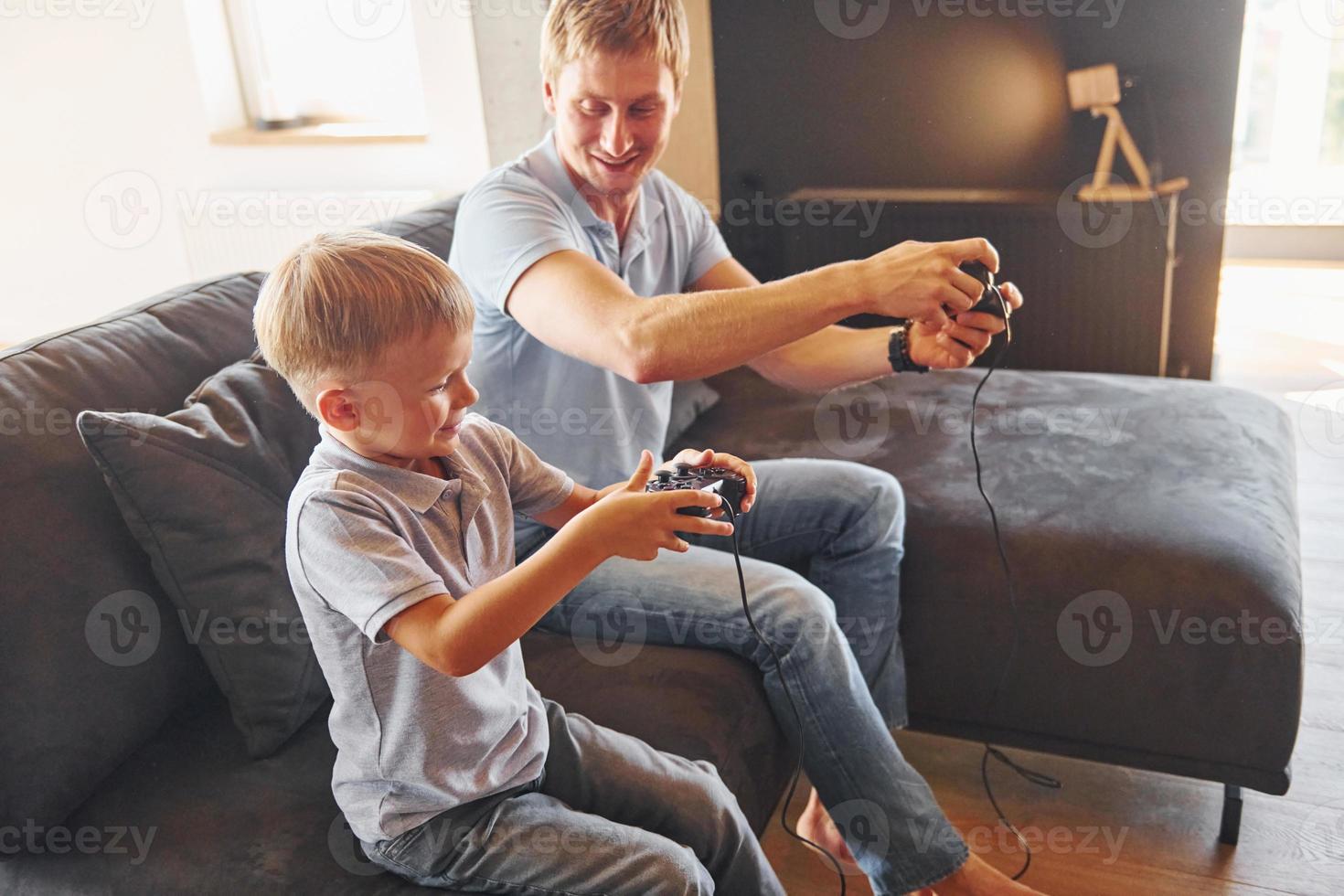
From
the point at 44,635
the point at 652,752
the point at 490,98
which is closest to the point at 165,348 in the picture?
the point at 44,635

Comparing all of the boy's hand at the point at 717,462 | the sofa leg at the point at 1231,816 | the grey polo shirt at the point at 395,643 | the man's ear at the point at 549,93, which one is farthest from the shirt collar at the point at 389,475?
the sofa leg at the point at 1231,816

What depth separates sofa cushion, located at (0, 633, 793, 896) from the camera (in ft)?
3.38

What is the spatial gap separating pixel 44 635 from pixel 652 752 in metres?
0.60

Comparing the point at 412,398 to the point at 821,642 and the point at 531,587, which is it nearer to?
the point at 531,587

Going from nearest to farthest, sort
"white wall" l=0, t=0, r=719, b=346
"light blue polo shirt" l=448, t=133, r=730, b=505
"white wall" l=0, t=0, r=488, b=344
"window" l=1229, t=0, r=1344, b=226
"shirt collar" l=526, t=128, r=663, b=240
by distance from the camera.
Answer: "light blue polo shirt" l=448, t=133, r=730, b=505, "shirt collar" l=526, t=128, r=663, b=240, "white wall" l=0, t=0, r=719, b=346, "white wall" l=0, t=0, r=488, b=344, "window" l=1229, t=0, r=1344, b=226

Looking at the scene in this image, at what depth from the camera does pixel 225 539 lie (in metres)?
1.16

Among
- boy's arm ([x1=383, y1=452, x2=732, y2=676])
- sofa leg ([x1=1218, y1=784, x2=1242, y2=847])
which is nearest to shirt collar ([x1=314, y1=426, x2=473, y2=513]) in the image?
boy's arm ([x1=383, y1=452, x2=732, y2=676])

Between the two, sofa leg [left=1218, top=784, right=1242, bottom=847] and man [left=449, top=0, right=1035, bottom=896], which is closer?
man [left=449, top=0, right=1035, bottom=896]

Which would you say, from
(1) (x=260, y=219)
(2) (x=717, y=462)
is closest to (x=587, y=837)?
(2) (x=717, y=462)

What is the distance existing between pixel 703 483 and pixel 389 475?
0.92ft

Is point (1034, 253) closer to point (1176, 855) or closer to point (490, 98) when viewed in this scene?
point (490, 98)

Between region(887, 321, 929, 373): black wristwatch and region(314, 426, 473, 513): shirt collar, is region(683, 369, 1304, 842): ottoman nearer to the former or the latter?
region(887, 321, 929, 373): black wristwatch

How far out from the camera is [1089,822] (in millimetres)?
1584

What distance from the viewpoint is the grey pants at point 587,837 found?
A: 3.23 ft
